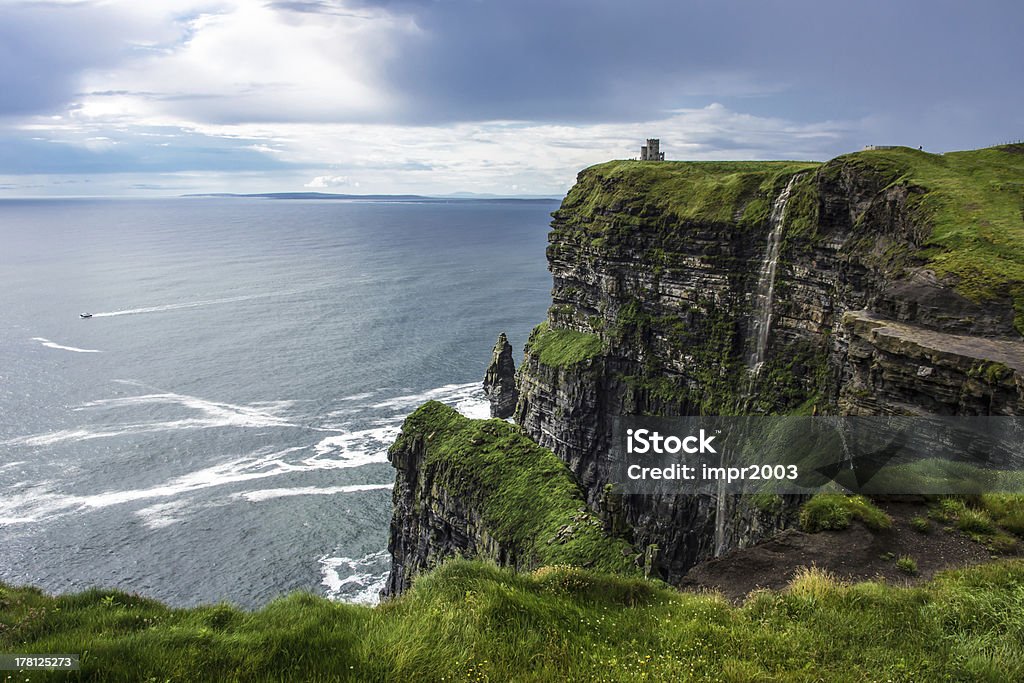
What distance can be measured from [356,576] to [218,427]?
3918 centimetres

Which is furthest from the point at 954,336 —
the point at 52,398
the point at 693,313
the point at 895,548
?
the point at 52,398

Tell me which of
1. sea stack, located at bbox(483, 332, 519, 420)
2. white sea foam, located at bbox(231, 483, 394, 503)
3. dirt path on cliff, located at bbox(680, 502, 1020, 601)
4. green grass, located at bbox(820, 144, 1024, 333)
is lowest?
white sea foam, located at bbox(231, 483, 394, 503)

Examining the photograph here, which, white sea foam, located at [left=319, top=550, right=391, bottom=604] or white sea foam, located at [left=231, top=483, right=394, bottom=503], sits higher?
white sea foam, located at [left=231, top=483, right=394, bottom=503]

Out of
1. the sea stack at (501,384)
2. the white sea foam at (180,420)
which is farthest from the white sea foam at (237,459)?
the sea stack at (501,384)

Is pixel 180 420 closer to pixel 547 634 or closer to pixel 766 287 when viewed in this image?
pixel 766 287

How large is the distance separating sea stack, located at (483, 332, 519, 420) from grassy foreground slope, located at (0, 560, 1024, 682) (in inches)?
3150

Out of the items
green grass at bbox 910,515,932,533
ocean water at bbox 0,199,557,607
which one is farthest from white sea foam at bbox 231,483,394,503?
green grass at bbox 910,515,932,533

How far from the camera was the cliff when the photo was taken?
28016mm

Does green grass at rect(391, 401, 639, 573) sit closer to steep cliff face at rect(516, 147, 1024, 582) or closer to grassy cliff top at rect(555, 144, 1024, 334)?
steep cliff face at rect(516, 147, 1024, 582)

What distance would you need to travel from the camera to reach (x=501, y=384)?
9531 centimetres

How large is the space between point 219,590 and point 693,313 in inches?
1948

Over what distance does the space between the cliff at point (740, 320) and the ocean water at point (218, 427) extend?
20.6 meters

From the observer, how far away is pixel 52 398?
312ft

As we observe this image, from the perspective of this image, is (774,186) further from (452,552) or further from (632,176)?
(452,552)
